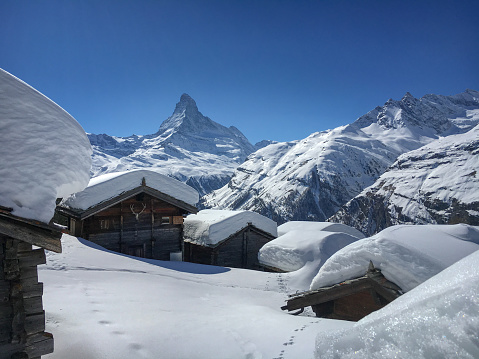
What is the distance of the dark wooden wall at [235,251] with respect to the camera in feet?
59.7

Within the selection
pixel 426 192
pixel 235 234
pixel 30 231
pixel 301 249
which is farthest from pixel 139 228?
pixel 426 192

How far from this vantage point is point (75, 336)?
457cm

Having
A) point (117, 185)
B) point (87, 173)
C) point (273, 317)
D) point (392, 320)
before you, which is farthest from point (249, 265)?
point (392, 320)

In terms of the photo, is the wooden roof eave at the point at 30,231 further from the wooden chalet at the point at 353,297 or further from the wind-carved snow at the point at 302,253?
the wind-carved snow at the point at 302,253

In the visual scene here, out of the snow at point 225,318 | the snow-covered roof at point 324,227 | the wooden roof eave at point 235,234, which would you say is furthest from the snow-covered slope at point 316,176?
the snow at point 225,318

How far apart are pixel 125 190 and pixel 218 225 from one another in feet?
18.6

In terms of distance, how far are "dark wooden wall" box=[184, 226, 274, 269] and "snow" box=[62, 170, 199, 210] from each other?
3696mm

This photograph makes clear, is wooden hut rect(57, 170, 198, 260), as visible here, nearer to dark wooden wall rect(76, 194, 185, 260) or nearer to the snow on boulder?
dark wooden wall rect(76, 194, 185, 260)

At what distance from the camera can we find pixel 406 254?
5594mm

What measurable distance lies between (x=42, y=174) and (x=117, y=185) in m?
11.2

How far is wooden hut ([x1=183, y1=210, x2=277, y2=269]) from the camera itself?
17.8 m

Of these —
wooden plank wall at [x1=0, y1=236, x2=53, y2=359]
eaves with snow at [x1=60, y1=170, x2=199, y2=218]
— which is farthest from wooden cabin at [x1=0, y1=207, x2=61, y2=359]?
eaves with snow at [x1=60, y1=170, x2=199, y2=218]

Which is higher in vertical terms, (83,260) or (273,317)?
(83,260)

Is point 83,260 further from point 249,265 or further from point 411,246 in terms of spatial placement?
point 249,265
